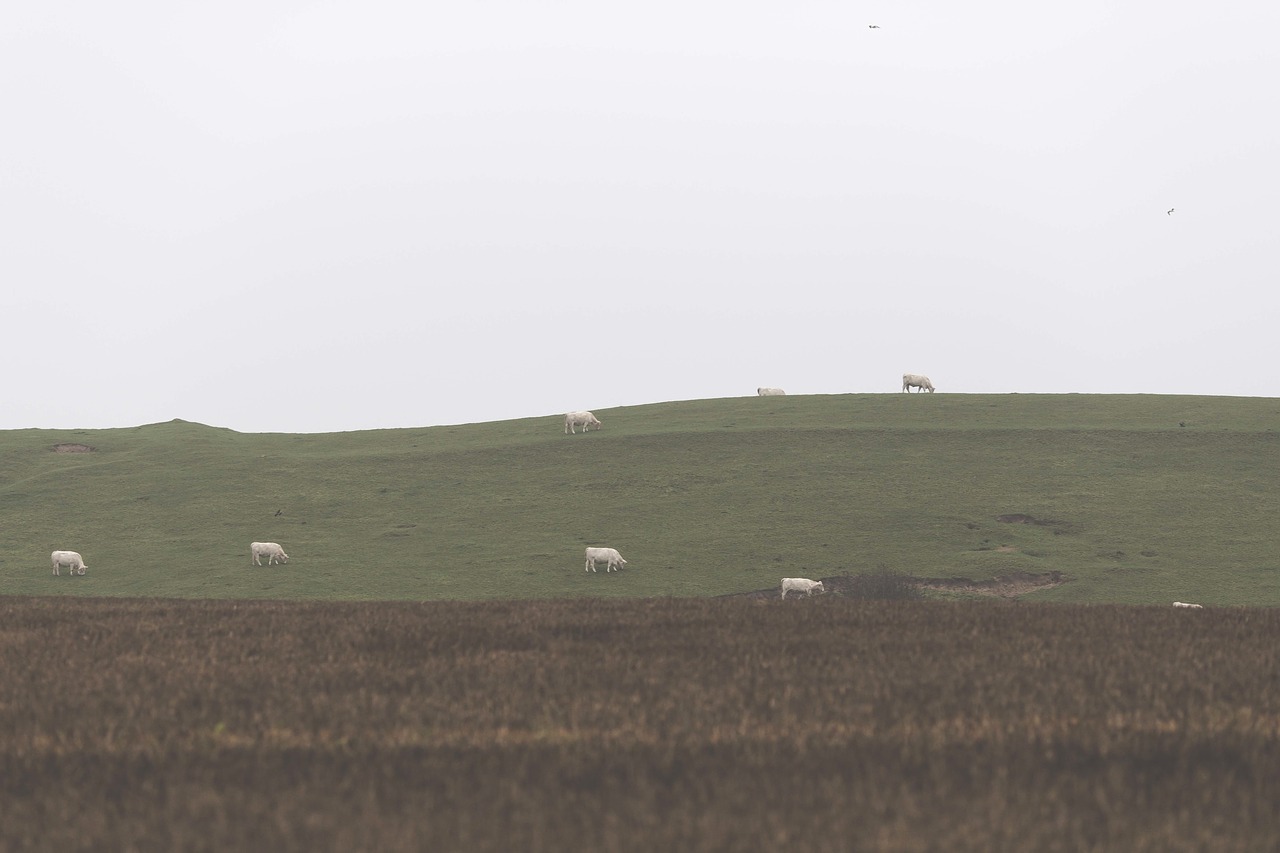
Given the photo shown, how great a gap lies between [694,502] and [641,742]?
1704 inches

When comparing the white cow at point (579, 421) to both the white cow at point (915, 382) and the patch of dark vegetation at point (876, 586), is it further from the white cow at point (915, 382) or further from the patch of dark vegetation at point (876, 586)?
the patch of dark vegetation at point (876, 586)

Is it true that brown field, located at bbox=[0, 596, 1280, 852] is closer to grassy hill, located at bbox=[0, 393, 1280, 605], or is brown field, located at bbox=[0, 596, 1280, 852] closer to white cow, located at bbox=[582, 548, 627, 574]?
grassy hill, located at bbox=[0, 393, 1280, 605]

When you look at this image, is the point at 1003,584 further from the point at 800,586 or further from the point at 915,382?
the point at 915,382

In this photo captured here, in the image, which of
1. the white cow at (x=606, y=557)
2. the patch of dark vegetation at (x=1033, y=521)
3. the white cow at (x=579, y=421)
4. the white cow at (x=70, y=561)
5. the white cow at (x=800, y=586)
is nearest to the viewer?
the white cow at (x=800, y=586)

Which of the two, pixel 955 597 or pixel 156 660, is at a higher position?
pixel 156 660

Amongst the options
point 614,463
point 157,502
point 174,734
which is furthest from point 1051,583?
point 157,502

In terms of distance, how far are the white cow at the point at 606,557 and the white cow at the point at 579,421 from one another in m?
25.3

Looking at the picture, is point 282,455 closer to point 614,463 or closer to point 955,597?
point 614,463

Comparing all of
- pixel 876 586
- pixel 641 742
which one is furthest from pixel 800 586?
pixel 641 742

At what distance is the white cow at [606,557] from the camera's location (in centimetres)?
4247

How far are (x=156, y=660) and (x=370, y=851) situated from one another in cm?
797

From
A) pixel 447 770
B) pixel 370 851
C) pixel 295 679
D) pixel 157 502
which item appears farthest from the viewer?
pixel 157 502

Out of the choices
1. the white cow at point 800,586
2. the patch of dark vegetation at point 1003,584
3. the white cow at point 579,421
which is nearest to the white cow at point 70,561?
the white cow at point 800,586

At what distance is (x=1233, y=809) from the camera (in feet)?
23.6
